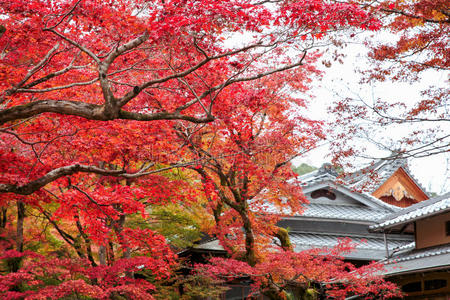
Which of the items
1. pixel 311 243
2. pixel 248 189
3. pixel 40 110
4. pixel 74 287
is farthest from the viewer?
pixel 311 243

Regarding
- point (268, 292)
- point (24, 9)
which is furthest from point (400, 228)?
point (24, 9)

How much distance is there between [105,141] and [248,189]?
4.95m

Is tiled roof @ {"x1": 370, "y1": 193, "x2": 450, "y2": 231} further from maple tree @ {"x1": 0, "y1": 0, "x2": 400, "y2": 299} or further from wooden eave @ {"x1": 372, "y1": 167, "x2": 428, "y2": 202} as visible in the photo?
wooden eave @ {"x1": 372, "y1": 167, "x2": 428, "y2": 202}

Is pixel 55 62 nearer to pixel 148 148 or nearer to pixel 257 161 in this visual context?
pixel 148 148

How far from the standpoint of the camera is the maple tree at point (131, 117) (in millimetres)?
7348

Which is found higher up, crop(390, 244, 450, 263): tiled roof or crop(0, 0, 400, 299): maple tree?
crop(0, 0, 400, 299): maple tree

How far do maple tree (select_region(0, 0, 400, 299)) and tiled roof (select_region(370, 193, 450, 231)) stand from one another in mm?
3521

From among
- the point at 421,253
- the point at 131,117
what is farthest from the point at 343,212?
the point at 131,117

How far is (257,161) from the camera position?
13203mm

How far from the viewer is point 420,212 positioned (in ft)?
49.8

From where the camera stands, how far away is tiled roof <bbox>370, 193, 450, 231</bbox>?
1444 centimetres

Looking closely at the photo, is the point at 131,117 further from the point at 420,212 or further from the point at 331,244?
the point at 331,244

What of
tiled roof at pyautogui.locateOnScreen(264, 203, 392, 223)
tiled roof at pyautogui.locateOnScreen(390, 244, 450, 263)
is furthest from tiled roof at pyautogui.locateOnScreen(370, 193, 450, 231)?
tiled roof at pyautogui.locateOnScreen(264, 203, 392, 223)

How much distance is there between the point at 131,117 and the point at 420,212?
37.2 ft
